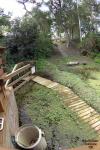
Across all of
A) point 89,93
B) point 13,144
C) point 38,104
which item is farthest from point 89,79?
point 13,144

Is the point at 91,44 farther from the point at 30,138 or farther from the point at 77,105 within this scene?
the point at 30,138

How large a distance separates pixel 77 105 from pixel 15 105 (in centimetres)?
247

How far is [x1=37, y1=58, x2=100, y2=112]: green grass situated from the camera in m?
11.6

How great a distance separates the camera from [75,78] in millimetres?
13875

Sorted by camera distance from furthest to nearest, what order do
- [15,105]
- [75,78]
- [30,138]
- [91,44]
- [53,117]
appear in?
1. [91,44]
2. [75,78]
3. [15,105]
4. [53,117]
5. [30,138]

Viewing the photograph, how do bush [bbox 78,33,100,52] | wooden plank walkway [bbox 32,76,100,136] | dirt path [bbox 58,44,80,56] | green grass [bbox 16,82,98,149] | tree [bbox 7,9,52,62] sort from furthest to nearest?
1. dirt path [bbox 58,44,80,56]
2. bush [bbox 78,33,100,52]
3. tree [bbox 7,9,52,62]
4. wooden plank walkway [bbox 32,76,100,136]
5. green grass [bbox 16,82,98,149]

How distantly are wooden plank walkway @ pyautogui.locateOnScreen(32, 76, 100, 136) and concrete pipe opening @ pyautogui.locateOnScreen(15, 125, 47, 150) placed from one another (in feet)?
7.30

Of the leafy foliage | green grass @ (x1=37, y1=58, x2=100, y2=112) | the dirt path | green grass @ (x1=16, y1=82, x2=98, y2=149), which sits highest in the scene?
the leafy foliage

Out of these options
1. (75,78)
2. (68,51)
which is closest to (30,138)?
(75,78)

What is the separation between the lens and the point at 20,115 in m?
10.8

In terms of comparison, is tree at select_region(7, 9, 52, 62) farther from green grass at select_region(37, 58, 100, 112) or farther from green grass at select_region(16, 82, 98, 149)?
green grass at select_region(16, 82, 98, 149)

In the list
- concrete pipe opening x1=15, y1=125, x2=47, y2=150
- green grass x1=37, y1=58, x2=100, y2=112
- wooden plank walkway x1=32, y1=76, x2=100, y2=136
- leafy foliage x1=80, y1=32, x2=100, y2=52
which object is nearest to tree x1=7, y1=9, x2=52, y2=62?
green grass x1=37, y1=58, x2=100, y2=112

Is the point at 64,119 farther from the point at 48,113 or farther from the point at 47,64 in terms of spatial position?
the point at 47,64

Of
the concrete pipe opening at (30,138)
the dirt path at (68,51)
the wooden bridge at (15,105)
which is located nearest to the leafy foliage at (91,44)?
the dirt path at (68,51)
